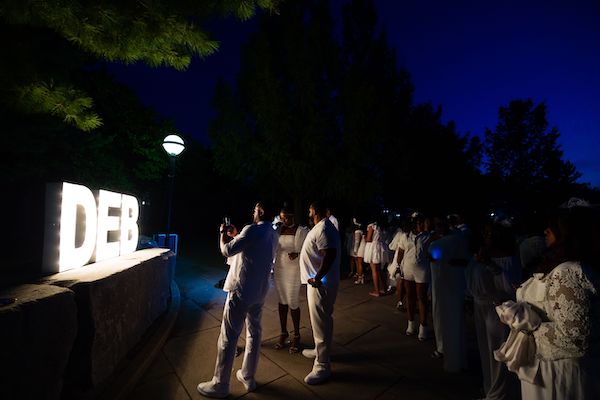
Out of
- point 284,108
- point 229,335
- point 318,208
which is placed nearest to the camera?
point 229,335

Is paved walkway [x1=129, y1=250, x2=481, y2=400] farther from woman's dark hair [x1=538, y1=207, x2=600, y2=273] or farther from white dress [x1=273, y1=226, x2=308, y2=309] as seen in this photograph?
woman's dark hair [x1=538, y1=207, x2=600, y2=273]

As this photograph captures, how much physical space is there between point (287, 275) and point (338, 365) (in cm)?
144

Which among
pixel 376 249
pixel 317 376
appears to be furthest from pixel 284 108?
pixel 317 376

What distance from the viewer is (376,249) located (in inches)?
302

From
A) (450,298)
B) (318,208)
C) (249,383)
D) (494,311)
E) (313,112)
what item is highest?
(313,112)

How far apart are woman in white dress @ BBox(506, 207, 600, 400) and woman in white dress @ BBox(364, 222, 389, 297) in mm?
5512

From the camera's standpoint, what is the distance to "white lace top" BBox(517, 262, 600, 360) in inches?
67.6

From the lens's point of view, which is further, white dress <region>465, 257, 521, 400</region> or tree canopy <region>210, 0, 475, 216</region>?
tree canopy <region>210, 0, 475, 216</region>

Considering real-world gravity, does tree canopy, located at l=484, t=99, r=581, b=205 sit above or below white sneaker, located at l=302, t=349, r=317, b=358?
above

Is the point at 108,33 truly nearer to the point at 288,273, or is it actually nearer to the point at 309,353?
the point at 288,273

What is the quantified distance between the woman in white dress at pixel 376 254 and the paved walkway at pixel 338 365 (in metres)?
1.42

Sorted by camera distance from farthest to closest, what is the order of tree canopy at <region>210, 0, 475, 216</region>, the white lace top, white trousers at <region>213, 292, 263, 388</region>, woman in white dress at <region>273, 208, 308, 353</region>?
tree canopy at <region>210, 0, 475, 216</region> < woman in white dress at <region>273, 208, 308, 353</region> < white trousers at <region>213, 292, 263, 388</region> < the white lace top

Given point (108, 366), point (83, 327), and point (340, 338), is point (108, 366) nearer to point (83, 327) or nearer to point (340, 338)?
point (83, 327)

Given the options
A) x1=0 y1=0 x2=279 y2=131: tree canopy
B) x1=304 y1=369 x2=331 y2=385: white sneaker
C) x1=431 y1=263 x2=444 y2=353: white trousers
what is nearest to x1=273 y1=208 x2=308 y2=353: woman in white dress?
x1=304 y1=369 x2=331 y2=385: white sneaker
